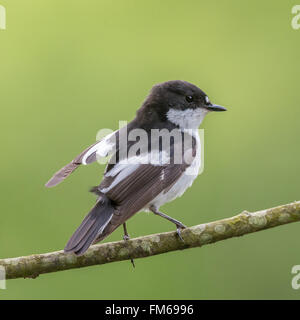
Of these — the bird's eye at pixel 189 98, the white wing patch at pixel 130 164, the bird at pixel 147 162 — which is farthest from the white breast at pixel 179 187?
the bird's eye at pixel 189 98

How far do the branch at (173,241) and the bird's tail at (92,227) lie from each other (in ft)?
0.31

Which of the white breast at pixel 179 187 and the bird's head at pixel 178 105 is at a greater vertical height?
the bird's head at pixel 178 105

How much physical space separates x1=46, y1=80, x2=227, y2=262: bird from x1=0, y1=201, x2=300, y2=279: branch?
0.26 ft

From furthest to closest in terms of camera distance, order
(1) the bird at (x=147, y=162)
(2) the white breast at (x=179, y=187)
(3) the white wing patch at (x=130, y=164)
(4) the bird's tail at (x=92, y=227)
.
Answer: (2) the white breast at (x=179, y=187)
(3) the white wing patch at (x=130, y=164)
(1) the bird at (x=147, y=162)
(4) the bird's tail at (x=92, y=227)

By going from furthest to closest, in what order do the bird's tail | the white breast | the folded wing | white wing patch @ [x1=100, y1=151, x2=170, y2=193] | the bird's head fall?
the bird's head
the white breast
the folded wing
white wing patch @ [x1=100, y1=151, x2=170, y2=193]
the bird's tail

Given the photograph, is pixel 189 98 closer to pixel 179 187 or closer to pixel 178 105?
pixel 178 105

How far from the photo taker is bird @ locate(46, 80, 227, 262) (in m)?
3.18

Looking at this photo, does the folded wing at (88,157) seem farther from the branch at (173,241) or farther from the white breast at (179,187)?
the branch at (173,241)

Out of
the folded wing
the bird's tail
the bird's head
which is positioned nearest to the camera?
the bird's tail

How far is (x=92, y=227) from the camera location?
3.12 m

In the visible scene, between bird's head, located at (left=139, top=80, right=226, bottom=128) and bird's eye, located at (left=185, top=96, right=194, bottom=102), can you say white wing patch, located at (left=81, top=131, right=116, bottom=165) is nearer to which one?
bird's head, located at (left=139, top=80, right=226, bottom=128)

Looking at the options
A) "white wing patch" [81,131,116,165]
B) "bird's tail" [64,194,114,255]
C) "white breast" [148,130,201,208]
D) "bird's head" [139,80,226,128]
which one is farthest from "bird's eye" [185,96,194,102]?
"bird's tail" [64,194,114,255]

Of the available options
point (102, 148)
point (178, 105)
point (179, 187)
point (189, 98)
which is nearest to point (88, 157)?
point (102, 148)

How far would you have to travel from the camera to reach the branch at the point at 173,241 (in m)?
3.02
